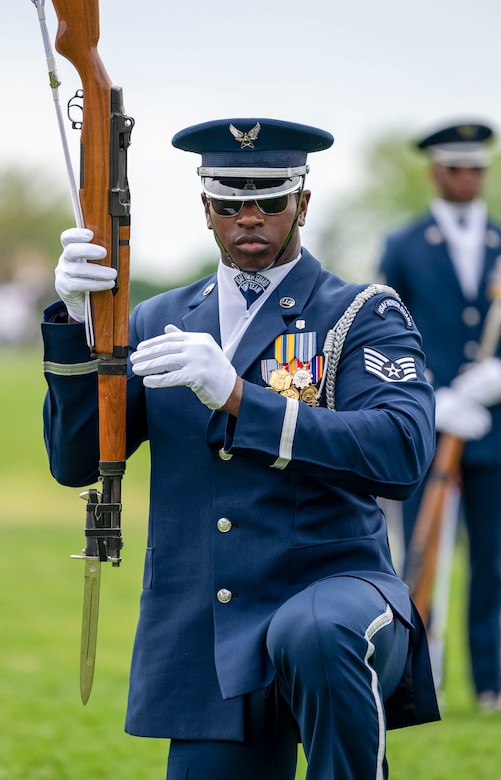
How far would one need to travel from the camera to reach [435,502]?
7.80m

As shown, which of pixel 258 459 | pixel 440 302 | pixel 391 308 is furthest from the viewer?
pixel 440 302

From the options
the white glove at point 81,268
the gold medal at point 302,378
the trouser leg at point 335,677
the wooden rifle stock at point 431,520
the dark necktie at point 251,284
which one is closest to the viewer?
the trouser leg at point 335,677

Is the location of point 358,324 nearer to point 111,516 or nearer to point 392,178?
point 111,516

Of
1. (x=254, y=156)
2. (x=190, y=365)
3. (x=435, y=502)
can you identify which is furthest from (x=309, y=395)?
(x=435, y=502)

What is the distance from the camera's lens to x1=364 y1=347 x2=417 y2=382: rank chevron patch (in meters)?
4.08

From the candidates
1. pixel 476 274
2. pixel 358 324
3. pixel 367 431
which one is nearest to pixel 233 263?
pixel 358 324

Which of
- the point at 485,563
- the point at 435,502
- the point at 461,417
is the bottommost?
the point at 485,563

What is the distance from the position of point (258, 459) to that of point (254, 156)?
2.75ft

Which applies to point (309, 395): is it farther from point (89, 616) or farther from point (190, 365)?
point (89, 616)

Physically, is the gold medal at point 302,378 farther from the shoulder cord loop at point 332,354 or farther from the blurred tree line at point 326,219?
the blurred tree line at point 326,219

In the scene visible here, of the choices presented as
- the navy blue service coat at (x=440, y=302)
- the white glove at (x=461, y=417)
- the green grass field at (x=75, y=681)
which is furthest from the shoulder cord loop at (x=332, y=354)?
the navy blue service coat at (x=440, y=302)

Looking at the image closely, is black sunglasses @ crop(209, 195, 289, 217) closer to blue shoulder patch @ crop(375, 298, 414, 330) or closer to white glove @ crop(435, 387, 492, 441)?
blue shoulder patch @ crop(375, 298, 414, 330)

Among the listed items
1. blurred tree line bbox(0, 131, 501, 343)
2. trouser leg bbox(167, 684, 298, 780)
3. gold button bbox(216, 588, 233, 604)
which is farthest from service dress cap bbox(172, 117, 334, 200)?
blurred tree line bbox(0, 131, 501, 343)

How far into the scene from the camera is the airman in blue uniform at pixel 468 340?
7930 mm
